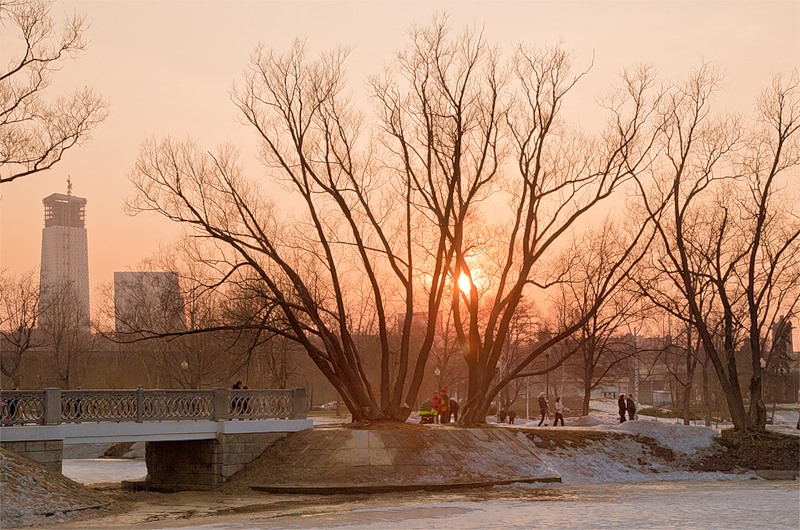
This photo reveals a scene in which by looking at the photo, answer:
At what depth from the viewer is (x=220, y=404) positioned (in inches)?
1426

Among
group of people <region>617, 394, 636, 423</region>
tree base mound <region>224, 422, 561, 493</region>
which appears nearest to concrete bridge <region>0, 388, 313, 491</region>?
tree base mound <region>224, 422, 561, 493</region>

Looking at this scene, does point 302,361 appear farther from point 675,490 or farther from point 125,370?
Answer: point 675,490

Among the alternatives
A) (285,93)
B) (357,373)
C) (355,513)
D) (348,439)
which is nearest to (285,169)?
(285,93)

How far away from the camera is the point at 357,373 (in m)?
40.4

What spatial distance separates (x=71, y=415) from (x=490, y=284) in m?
24.7

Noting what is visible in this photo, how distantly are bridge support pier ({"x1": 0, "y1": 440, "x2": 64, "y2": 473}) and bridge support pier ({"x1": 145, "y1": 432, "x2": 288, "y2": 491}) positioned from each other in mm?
6432

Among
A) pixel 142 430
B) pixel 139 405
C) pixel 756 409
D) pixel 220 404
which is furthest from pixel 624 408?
pixel 139 405

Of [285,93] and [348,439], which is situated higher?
[285,93]

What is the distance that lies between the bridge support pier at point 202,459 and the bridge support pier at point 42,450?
6432 mm

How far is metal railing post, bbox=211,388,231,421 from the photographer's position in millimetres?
36094

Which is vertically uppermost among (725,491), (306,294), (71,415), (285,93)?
(285,93)

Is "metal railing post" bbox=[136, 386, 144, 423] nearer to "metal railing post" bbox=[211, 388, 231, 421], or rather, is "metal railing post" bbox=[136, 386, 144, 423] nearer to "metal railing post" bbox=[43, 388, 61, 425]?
"metal railing post" bbox=[211, 388, 231, 421]

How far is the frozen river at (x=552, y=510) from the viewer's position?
24.5m

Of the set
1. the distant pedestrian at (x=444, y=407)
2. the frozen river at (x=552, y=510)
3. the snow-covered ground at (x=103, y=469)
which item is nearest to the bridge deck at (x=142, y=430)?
the frozen river at (x=552, y=510)
